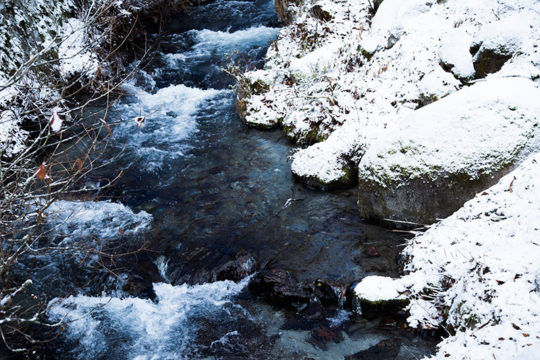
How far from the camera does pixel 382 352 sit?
427 centimetres

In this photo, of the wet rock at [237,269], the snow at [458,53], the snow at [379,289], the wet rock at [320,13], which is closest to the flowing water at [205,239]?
the wet rock at [237,269]

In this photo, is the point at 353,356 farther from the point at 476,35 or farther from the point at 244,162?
the point at 476,35

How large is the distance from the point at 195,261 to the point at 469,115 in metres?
4.55

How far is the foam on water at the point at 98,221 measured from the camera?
6.58 metres

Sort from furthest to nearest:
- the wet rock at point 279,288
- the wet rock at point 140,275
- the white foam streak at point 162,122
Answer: the white foam streak at point 162,122 < the wet rock at point 140,275 < the wet rock at point 279,288

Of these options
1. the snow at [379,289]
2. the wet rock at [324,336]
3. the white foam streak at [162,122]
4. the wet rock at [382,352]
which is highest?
the white foam streak at [162,122]

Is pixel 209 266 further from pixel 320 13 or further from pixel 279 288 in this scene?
pixel 320 13

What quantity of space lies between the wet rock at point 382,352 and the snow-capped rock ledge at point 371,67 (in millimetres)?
2608

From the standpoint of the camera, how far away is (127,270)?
5902 mm

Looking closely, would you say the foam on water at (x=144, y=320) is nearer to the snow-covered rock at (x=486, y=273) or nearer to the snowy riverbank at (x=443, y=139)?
the snowy riverbank at (x=443, y=139)

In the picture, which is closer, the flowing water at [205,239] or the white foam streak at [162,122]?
the flowing water at [205,239]

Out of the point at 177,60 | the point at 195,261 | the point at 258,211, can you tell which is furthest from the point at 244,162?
the point at 177,60

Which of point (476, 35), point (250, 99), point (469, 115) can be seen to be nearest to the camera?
point (469, 115)

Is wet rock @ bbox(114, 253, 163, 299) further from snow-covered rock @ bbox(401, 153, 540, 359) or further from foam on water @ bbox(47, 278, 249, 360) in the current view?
snow-covered rock @ bbox(401, 153, 540, 359)
